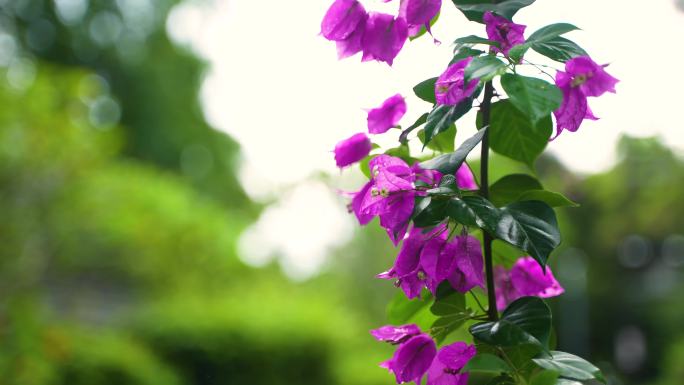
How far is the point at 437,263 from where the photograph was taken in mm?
589

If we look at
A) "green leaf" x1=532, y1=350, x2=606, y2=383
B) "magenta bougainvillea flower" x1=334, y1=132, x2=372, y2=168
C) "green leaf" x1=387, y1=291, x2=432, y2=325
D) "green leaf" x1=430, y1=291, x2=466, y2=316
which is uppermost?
"magenta bougainvillea flower" x1=334, y1=132, x2=372, y2=168

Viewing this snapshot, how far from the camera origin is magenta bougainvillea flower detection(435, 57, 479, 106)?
556mm

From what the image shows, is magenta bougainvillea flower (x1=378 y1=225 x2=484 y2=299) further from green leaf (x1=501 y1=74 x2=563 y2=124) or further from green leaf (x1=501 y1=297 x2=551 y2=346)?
green leaf (x1=501 y1=74 x2=563 y2=124)

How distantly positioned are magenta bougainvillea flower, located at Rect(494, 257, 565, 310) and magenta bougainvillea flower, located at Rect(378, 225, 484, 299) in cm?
14

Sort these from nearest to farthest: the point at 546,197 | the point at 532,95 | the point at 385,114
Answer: the point at 532,95 → the point at 546,197 → the point at 385,114

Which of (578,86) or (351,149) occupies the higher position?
(351,149)

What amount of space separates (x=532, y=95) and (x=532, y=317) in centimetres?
17

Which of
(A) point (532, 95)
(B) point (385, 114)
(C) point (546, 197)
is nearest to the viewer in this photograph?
(A) point (532, 95)

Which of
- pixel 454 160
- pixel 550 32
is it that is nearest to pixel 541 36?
pixel 550 32

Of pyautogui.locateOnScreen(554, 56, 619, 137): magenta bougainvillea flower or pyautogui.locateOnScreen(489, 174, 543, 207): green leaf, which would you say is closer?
pyautogui.locateOnScreen(554, 56, 619, 137): magenta bougainvillea flower

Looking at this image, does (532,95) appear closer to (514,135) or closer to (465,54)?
(465,54)

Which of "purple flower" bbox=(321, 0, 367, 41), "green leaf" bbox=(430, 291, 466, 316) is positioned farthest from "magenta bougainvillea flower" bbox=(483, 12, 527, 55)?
"green leaf" bbox=(430, 291, 466, 316)

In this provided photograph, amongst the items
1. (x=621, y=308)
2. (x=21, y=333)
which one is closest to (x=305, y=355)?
(x=21, y=333)

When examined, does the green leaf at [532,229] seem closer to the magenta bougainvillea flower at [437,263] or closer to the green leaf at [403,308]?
the magenta bougainvillea flower at [437,263]
